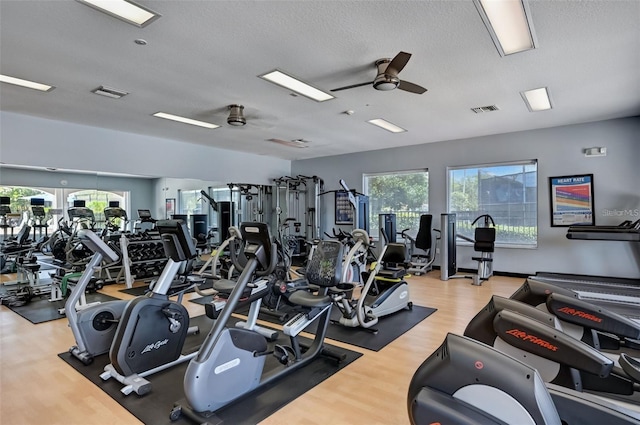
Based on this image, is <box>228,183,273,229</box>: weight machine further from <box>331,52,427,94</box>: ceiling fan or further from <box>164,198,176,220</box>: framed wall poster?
<box>331,52,427,94</box>: ceiling fan

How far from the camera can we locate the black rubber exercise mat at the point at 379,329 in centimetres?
341

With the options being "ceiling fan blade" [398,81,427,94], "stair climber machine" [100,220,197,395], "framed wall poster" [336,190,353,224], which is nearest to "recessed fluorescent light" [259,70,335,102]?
"ceiling fan blade" [398,81,427,94]

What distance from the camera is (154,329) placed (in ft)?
8.80

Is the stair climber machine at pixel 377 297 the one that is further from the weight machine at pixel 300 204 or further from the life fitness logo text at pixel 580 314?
the weight machine at pixel 300 204

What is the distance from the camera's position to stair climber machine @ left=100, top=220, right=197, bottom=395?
99.3 inches

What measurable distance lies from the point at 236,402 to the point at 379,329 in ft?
6.28

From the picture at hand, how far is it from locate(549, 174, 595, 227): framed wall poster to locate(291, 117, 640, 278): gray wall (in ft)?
0.32

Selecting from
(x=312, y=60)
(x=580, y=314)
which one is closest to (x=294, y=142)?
(x=312, y=60)

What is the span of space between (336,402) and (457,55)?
3.26 meters

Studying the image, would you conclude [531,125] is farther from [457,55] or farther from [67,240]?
[67,240]

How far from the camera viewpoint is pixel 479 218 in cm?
685

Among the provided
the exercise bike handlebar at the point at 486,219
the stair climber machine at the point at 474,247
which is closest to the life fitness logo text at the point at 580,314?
the stair climber machine at the point at 474,247

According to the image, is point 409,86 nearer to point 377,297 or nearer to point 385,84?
point 385,84

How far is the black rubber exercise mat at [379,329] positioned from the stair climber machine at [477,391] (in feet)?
6.78
